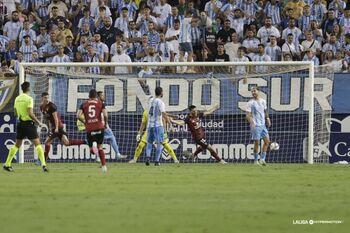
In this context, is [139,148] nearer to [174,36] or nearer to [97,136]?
[174,36]

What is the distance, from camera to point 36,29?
1479 inches

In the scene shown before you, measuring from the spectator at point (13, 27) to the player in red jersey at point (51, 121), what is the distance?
4.78 meters

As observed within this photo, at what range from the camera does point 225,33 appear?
118ft

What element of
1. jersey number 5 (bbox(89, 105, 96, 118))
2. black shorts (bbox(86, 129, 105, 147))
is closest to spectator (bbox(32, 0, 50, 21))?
jersey number 5 (bbox(89, 105, 96, 118))

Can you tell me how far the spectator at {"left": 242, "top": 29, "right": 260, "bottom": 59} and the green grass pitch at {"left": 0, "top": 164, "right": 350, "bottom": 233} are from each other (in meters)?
8.67

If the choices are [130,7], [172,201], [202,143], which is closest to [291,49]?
[202,143]

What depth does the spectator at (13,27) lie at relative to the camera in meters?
37.2

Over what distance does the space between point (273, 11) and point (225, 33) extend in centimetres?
197

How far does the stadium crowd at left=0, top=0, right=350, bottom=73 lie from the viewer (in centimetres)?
3550

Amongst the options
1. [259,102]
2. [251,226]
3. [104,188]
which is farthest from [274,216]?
[259,102]

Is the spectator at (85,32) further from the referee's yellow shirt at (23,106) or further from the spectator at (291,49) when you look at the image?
the referee's yellow shirt at (23,106)

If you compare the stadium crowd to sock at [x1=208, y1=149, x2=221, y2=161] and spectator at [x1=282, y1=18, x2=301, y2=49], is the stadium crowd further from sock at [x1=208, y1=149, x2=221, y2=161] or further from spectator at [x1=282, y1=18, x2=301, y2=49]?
sock at [x1=208, y1=149, x2=221, y2=161]

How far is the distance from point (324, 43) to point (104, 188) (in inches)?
627

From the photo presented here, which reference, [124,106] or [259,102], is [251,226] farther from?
[124,106]
